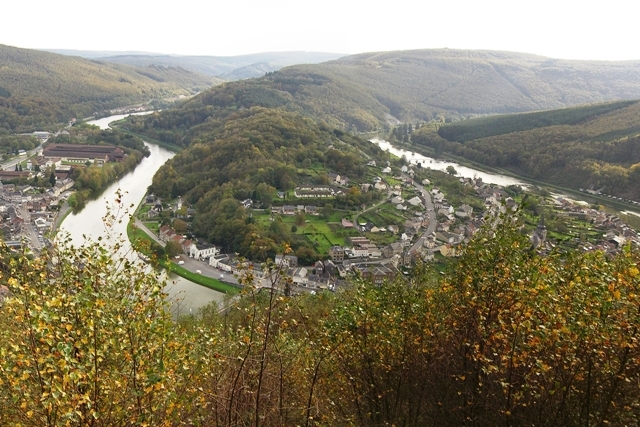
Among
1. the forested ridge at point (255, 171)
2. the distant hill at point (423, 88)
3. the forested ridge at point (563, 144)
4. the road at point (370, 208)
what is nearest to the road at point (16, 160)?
the forested ridge at point (255, 171)

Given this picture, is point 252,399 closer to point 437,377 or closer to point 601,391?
point 437,377

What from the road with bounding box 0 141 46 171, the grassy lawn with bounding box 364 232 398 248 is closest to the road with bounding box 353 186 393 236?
the grassy lawn with bounding box 364 232 398 248

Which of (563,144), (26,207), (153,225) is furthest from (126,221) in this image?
(563,144)

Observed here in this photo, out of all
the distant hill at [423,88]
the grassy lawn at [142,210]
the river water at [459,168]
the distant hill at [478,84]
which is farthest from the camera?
the distant hill at [478,84]

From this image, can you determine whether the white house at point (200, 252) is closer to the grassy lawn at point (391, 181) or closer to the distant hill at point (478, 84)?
the grassy lawn at point (391, 181)

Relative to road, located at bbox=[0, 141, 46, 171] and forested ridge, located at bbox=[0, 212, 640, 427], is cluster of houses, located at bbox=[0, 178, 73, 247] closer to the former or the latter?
road, located at bbox=[0, 141, 46, 171]

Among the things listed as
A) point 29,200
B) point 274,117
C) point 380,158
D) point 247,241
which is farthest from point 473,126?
point 29,200
